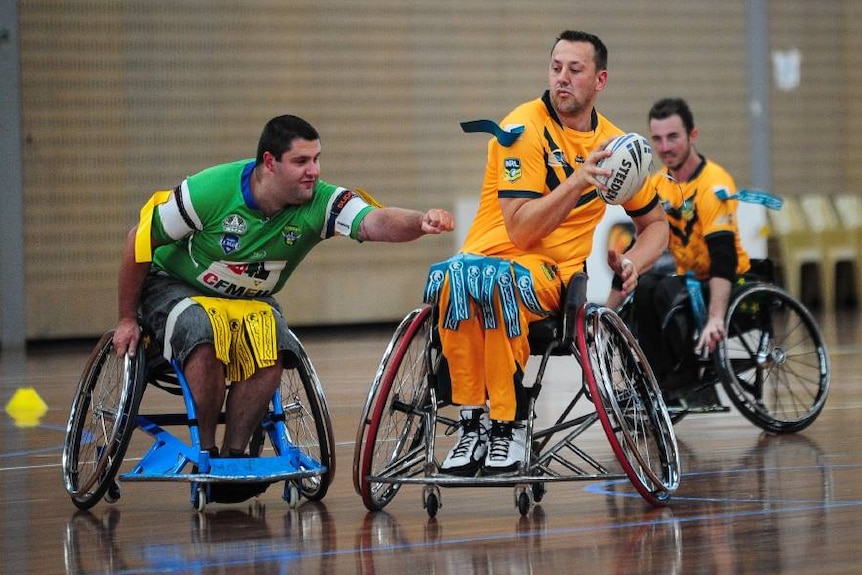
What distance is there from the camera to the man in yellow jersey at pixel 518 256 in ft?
14.1

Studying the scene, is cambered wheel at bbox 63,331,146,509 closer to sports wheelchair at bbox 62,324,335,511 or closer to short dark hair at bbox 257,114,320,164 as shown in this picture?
sports wheelchair at bbox 62,324,335,511

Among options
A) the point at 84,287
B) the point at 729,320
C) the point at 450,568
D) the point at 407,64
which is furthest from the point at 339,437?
the point at 407,64

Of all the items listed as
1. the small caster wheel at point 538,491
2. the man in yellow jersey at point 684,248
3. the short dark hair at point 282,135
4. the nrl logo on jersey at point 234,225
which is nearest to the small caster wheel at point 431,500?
the small caster wheel at point 538,491

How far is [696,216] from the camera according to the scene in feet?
21.1

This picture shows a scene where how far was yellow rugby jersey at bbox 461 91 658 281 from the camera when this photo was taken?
4461 millimetres

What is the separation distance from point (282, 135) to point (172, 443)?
A: 3.25 feet

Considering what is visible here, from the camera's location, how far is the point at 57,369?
9.98 meters

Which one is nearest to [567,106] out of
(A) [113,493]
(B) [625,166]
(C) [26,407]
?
(B) [625,166]

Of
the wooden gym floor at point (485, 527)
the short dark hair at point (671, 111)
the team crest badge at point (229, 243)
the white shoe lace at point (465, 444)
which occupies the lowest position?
the wooden gym floor at point (485, 527)

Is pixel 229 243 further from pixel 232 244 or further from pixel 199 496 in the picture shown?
pixel 199 496

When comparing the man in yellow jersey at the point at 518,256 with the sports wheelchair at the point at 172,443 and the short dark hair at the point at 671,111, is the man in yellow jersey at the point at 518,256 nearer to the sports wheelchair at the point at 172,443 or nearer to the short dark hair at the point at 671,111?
the sports wheelchair at the point at 172,443

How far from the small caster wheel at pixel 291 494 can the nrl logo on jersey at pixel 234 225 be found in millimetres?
791

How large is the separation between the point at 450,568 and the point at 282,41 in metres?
Result: 9.80

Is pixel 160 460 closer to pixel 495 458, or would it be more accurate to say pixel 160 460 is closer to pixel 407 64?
pixel 495 458
